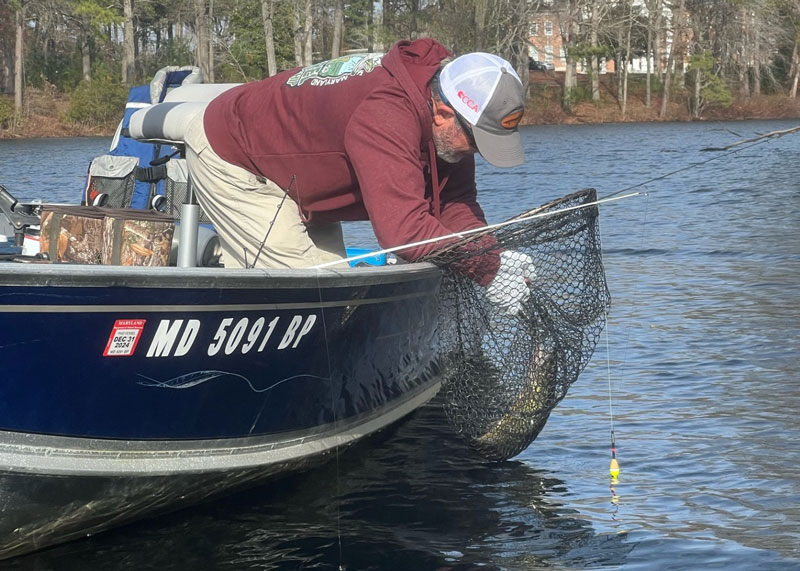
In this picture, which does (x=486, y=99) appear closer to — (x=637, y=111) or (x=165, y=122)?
(x=165, y=122)

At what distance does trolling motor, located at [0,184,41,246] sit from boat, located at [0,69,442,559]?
1651 mm

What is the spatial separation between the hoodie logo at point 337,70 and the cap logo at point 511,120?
0.60 meters

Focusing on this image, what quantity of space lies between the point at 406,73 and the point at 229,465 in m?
1.84

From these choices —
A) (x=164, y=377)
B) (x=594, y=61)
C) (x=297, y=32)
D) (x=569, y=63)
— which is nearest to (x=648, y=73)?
(x=594, y=61)

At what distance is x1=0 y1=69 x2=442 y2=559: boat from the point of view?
4473mm

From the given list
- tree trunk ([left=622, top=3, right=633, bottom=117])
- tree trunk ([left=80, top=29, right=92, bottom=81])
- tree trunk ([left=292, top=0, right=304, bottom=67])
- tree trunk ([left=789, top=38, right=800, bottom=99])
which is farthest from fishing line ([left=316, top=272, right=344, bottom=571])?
tree trunk ([left=789, top=38, right=800, bottom=99])

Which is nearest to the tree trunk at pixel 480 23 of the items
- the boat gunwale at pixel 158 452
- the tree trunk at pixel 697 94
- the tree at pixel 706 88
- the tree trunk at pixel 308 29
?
the tree trunk at pixel 308 29

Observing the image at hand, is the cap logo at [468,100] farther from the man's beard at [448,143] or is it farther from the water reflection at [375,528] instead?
the water reflection at [375,528]

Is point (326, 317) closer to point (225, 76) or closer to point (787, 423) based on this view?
point (787, 423)

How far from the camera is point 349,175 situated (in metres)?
5.19

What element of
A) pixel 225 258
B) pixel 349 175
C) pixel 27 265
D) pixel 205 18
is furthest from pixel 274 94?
pixel 205 18

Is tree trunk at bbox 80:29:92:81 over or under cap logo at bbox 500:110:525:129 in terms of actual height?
under

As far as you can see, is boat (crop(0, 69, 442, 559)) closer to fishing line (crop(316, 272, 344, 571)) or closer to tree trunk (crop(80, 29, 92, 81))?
fishing line (crop(316, 272, 344, 571))

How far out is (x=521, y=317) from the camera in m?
5.41
